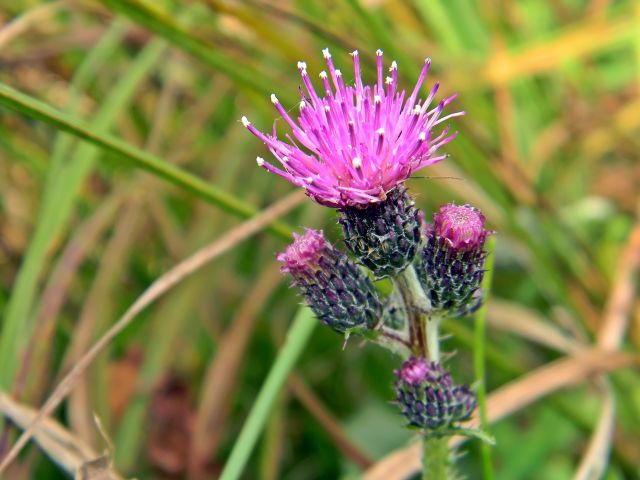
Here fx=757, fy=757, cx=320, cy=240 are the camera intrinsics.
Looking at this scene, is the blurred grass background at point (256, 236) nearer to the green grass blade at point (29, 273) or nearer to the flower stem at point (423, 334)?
the green grass blade at point (29, 273)

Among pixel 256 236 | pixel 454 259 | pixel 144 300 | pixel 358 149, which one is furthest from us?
pixel 256 236

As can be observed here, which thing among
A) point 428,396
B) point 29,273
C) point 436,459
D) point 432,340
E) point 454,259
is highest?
point 29,273

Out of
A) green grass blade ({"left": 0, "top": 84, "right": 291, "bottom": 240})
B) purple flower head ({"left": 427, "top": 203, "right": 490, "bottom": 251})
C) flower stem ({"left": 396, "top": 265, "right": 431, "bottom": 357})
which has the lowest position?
flower stem ({"left": 396, "top": 265, "right": 431, "bottom": 357})

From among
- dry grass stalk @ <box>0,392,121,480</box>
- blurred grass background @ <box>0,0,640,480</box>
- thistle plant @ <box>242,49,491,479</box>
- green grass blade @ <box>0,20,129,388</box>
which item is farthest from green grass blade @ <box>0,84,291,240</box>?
dry grass stalk @ <box>0,392,121,480</box>

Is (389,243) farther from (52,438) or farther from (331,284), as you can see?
(52,438)

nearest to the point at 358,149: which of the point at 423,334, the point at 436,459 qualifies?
the point at 423,334

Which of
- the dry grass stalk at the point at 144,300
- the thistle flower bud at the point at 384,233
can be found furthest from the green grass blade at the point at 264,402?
the dry grass stalk at the point at 144,300

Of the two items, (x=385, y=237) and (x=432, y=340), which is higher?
(x=385, y=237)

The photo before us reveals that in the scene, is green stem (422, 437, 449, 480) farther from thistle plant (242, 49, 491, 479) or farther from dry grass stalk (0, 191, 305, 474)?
dry grass stalk (0, 191, 305, 474)
